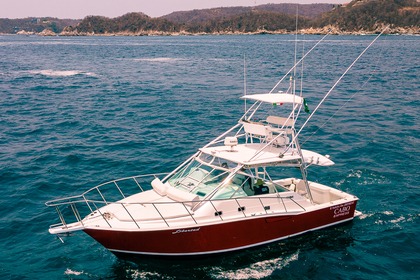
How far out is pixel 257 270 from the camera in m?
13.1

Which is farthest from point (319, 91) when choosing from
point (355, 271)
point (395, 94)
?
point (355, 271)

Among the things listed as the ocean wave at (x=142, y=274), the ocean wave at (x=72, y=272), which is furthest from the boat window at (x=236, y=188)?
the ocean wave at (x=72, y=272)

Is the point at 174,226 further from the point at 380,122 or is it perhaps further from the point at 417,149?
the point at 380,122

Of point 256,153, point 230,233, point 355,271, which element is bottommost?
point 355,271

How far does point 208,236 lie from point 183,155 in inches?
467

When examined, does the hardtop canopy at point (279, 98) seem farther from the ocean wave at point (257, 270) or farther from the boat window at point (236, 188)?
the ocean wave at point (257, 270)

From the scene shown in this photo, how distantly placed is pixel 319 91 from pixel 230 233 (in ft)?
110

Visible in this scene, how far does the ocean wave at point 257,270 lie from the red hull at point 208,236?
71 centimetres

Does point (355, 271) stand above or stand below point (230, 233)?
below

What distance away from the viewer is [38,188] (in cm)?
1984

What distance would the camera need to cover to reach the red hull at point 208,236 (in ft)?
40.9

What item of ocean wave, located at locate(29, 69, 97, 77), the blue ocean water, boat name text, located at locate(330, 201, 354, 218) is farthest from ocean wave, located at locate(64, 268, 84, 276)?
ocean wave, located at locate(29, 69, 97, 77)

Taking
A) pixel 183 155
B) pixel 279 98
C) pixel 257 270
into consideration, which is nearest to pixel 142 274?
pixel 257 270

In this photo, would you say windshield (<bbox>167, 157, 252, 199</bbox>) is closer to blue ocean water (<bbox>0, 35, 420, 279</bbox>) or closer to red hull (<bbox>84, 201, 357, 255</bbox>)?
red hull (<bbox>84, 201, 357, 255</bbox>)
